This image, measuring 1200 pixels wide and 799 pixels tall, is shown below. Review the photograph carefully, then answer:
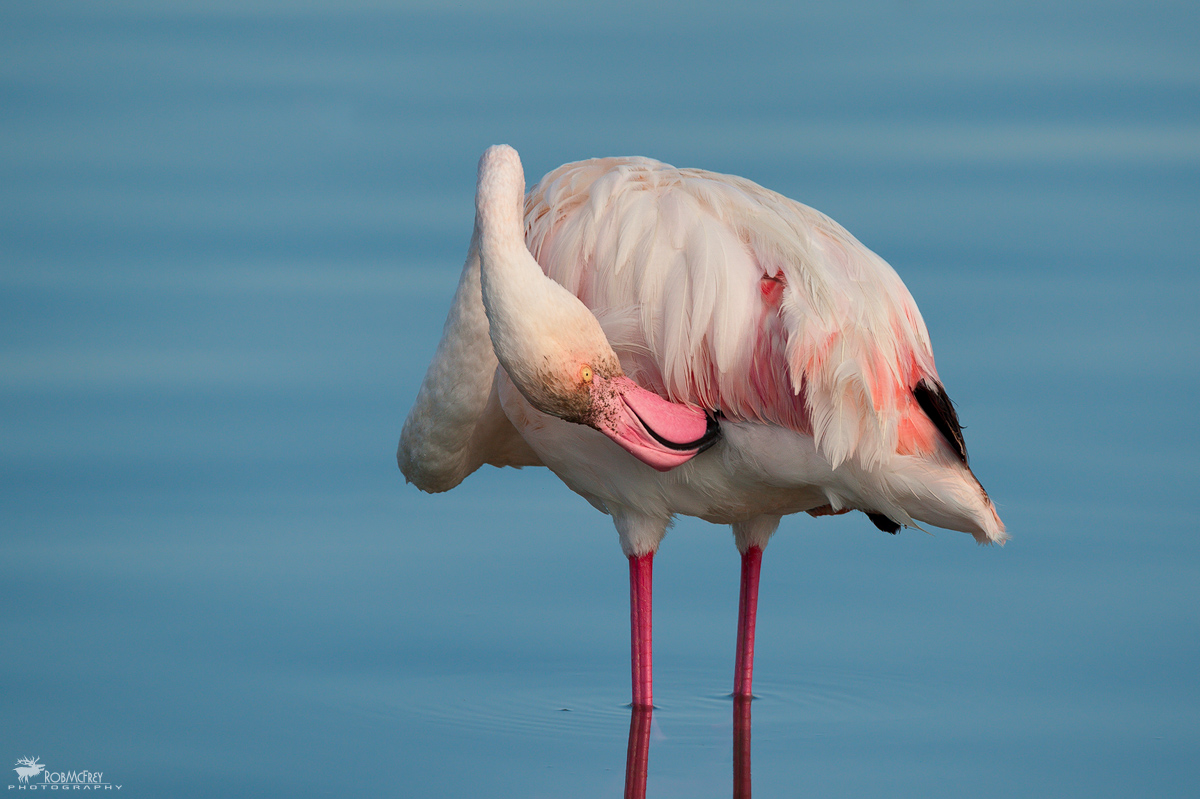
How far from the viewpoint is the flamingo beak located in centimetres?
387

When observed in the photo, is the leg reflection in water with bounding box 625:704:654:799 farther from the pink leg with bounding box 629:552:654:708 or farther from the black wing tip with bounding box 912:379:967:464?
the black wing tip with bounding box 912:379:967:464

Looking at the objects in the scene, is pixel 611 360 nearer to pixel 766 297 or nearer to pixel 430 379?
pixel 766 297

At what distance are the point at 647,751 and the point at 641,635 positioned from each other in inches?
14.2

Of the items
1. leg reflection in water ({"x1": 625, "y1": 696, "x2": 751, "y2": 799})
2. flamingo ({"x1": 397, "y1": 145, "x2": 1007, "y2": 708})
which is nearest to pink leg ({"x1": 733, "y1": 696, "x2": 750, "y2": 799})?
leg reflection in water ({"x1": 625, "y1": 696, "x2": 751, "y2": 799})

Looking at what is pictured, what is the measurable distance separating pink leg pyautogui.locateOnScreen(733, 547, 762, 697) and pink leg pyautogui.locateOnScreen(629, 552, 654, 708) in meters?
0.30

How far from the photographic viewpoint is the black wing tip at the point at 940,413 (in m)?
4.00

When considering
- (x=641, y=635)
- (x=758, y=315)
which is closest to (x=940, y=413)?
(x=758, y=315)

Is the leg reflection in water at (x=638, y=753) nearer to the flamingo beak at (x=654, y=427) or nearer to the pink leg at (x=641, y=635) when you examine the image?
the pink leg at (x=641, y=635)

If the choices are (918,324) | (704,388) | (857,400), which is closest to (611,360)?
(704,388)

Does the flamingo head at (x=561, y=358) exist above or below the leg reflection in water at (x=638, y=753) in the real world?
above

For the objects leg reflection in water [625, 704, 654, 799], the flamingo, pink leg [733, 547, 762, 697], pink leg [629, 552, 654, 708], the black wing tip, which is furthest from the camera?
pink leg [733, 547, 762, 697]

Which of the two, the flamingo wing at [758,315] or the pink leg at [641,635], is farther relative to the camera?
the pink leg at [641,635]

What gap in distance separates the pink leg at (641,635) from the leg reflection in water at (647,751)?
0.05m

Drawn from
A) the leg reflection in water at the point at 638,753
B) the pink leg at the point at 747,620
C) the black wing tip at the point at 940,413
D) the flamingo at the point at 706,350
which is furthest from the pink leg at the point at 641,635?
the black wing tip at the point at 940,413
